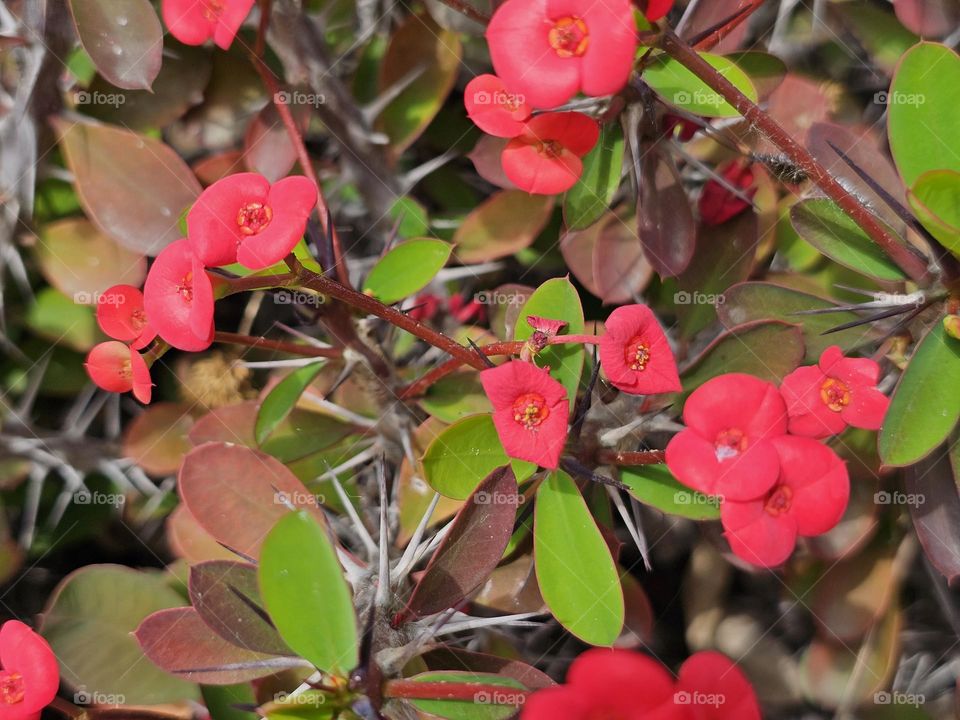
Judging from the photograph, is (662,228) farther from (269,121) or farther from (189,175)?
(189,175)

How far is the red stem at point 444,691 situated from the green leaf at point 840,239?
82 centimetres

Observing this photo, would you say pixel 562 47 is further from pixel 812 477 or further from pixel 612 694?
pixel 612 694

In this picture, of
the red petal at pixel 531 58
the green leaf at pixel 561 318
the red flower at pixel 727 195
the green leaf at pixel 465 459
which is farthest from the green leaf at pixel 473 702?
the red flower at pixel 727 195

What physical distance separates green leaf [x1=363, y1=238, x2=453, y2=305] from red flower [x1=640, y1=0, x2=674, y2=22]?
0.47 m

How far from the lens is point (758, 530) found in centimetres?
94

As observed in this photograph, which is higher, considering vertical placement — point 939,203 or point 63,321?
point 939,203

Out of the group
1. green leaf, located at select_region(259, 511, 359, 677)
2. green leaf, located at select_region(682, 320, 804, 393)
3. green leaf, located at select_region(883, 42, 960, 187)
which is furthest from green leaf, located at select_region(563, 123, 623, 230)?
green leaf, located at select_region(259, 511, 359, 677)

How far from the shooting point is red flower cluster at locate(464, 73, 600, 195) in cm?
115

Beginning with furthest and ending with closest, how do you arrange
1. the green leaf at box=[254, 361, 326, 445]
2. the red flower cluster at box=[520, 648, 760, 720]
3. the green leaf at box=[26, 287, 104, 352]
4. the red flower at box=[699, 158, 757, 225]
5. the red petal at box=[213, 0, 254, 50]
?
the green leaf at box=[26, 287, 104, 352], the red flower at box=[699, 158, 757, 225], the green leaf at box=[254, 361, 326, 445], the red petal at box=[213, 0, 254, 50], the red flower cluster at box=[520, 648, 760, 720]

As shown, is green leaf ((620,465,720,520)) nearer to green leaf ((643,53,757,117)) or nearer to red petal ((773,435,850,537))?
red petal ((773,435,850,537))

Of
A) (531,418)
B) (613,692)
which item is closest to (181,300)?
(531,418)

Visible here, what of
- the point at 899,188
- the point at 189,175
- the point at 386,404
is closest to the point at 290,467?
the point at 386,404

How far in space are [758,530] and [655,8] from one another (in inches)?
25.6

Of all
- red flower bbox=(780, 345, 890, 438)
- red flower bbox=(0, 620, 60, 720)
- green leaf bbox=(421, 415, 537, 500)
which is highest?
red flower bbox=(780, 345, 890, 438)
